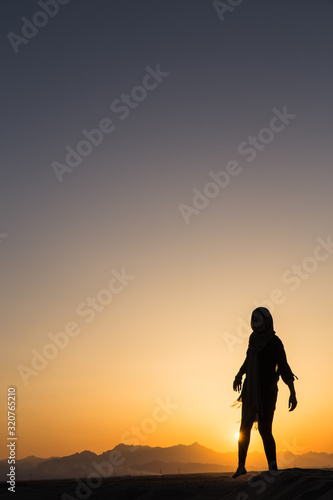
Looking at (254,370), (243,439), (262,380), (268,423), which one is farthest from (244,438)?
(254,370)

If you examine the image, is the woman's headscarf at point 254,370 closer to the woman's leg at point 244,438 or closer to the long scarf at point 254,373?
the long scarf at point 254,373

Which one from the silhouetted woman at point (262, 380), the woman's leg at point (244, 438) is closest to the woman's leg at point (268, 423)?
the silhouetted woman at point (262, 380)

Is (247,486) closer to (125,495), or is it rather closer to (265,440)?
(265,440)

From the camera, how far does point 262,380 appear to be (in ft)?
29.9

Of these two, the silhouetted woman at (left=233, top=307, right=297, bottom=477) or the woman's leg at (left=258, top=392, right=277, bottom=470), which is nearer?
the woman's leg at (left=258, top=392, right=277, bottom=470)

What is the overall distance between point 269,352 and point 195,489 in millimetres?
5876

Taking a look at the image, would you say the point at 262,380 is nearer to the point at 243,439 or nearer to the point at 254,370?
the point at 254,370

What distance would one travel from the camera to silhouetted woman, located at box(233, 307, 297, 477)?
8.85 m

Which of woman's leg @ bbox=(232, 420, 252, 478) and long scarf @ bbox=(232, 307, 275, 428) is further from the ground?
long scarf @ bbox=(232, 307, 275, 428)

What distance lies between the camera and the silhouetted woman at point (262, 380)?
885 cm

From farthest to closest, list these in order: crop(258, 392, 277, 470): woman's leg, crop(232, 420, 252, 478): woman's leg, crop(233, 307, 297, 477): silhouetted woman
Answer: crop(232, 420, 252, 478): woman's leg < crop(233, 307, 297, 477): silhouetted woman < crop(258, 392, 277, 470): woman's leg

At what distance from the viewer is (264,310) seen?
912 centimetres

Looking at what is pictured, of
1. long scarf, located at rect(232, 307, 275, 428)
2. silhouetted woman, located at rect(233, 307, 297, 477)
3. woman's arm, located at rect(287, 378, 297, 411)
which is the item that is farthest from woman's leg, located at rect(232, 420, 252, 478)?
woman's arm, located at rect(287, 378, 297, 411)

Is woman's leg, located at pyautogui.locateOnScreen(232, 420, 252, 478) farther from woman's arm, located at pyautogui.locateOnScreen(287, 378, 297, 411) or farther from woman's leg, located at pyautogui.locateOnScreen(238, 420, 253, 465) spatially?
woman's arm, located at pyautogui.locateOnScreen(287, 378, 297, 411)
